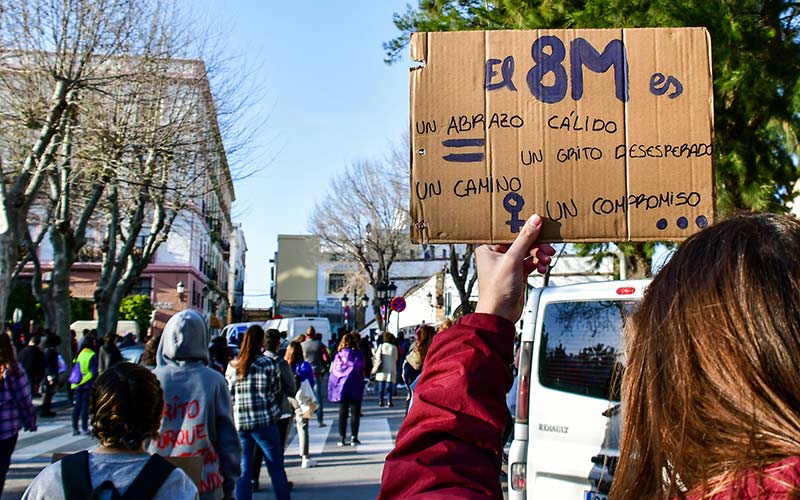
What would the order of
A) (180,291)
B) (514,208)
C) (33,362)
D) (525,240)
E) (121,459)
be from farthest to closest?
1. (180,291)
2. (33,362)
3. (121,459)
4. (514,208)
5. (525,240)

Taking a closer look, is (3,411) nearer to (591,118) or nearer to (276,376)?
(276,376)

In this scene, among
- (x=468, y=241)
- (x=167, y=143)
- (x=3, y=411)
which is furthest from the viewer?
(x=167, y=143)

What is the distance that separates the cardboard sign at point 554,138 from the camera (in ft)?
8.00

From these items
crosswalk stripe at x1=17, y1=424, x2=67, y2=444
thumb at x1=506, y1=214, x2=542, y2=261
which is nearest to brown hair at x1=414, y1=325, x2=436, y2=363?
thumb at x1=506, y1=214, x2=542, y2=261

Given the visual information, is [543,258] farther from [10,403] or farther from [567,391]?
[10,403]

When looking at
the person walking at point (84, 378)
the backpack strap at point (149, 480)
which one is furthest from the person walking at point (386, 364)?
the backpack strap at point (149, 480)

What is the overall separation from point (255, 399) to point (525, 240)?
5721 mm

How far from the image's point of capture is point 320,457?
1163 cm

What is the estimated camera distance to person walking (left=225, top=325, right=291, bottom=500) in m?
7.34

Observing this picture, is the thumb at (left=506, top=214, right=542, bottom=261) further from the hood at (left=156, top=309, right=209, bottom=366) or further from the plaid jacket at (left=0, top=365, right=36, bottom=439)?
the plaid jacket at (left=0, top=365, right=36, bottom=439)

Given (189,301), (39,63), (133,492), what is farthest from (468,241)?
(189,301)

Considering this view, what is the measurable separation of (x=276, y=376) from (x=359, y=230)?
111ft

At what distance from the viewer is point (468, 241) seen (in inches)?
94.3

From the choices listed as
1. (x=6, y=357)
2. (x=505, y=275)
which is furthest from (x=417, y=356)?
(x=505, y=275)
